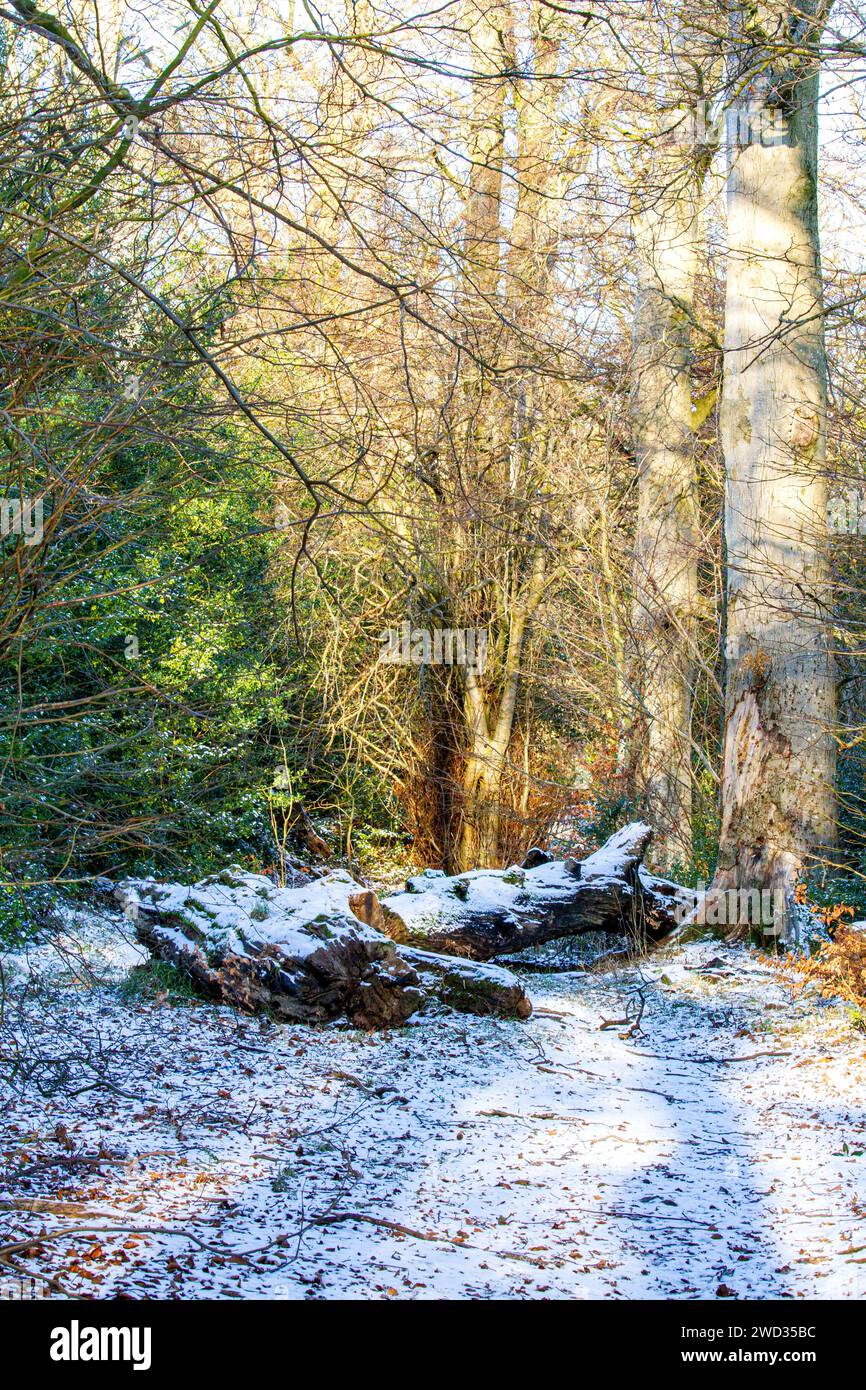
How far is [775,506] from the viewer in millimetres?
7176

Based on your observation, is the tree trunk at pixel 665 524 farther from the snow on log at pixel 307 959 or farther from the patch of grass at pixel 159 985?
the patch of grass at pixel 159 985

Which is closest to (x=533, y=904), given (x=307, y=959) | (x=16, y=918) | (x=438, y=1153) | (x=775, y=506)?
(x=307, y=959)

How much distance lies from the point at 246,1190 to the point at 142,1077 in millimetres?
1222

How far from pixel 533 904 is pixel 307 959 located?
88.4 inches

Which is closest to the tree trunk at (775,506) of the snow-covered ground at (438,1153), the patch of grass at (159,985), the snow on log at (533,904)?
the snow on log at (533,904)

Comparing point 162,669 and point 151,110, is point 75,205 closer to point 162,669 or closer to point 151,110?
point 151,110

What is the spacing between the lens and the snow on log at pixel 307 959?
223 inches

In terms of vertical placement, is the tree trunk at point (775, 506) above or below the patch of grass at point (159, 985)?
above

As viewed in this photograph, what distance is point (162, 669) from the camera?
10.3 m

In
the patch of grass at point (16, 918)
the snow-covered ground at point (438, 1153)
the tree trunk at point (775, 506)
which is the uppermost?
the tree trunk at point (775, 506)

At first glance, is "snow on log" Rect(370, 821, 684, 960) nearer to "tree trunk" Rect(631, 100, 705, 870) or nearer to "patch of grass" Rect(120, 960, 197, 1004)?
"patch of grass" Rect(120, 960, 197, 1004)

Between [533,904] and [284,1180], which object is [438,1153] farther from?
[533,904]

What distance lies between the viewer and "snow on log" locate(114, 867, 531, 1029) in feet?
18.6

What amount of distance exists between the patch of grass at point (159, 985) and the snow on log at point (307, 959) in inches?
3.2
